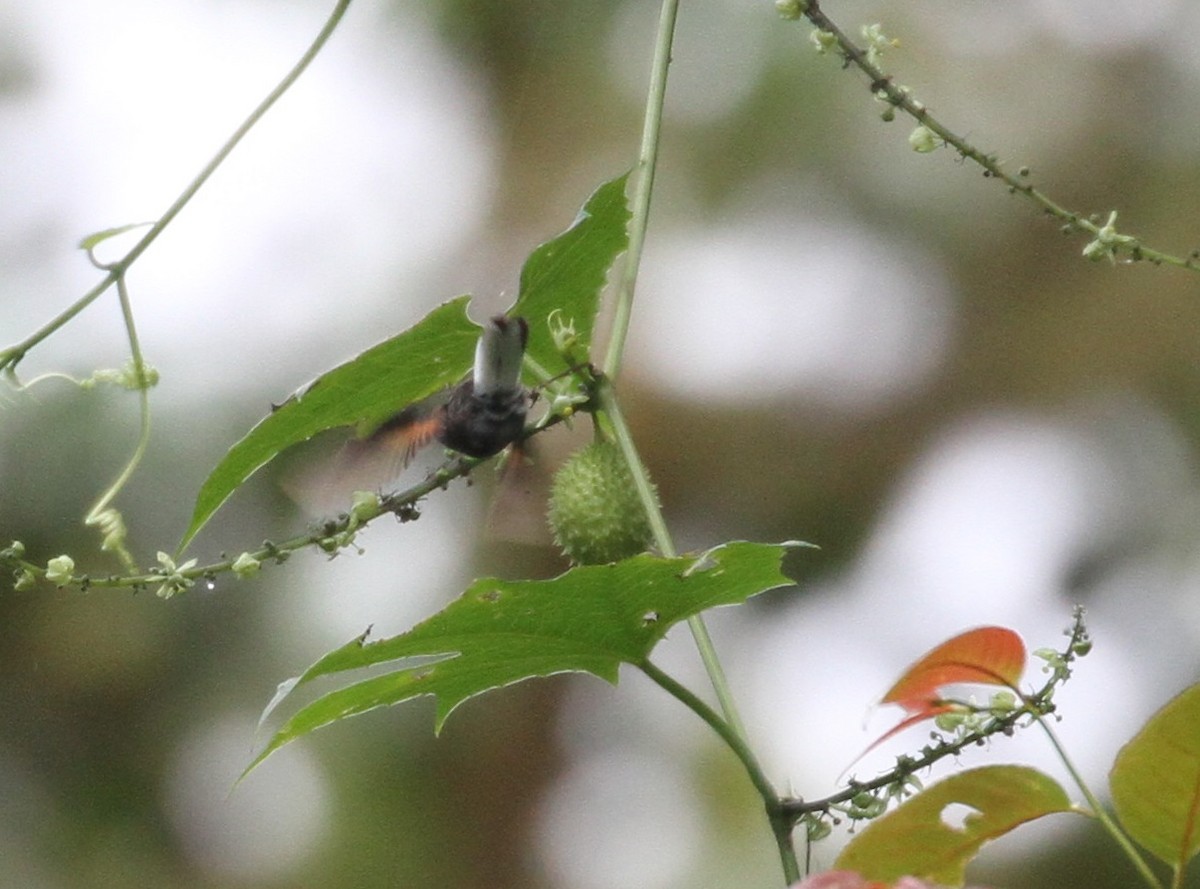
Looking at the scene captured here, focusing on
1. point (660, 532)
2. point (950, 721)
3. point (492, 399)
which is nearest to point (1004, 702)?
point (950, 721)

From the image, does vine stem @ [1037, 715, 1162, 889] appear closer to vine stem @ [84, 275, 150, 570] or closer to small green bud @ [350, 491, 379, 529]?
small green bud @ [350, 491, 379, 529]

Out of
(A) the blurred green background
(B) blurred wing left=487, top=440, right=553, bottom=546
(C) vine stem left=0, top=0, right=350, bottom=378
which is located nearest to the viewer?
(C) vine stem left=0, top=0, right=350, bottom=378

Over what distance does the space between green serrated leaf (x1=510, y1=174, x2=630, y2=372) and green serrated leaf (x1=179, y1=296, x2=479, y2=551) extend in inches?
1.4

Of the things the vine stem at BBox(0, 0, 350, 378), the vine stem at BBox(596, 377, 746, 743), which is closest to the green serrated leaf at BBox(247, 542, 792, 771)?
the vine stem at BBox(596, 377, 746, 743)

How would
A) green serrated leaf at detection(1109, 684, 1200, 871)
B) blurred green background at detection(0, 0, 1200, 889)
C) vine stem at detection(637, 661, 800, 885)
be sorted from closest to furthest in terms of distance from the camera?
1. green serrated leaf at detection(1109, 684, 1200, 871)
2. vine stem at detection(637, 661, 800, 885)
3. blurred green background at detection(0, 0, 1200, 889)

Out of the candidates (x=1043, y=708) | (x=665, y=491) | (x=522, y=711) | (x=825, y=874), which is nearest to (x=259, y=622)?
(x=522, y=711)

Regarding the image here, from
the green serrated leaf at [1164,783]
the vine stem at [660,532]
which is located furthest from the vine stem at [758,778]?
the green serrated leaf at [1164,783]

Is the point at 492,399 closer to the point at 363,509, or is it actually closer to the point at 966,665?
the point at 363,509

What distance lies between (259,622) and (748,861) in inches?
26.2

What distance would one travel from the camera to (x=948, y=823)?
15.9 inches

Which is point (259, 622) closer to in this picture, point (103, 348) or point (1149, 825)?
point (103, 348)

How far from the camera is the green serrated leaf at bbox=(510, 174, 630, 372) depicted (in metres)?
0.59

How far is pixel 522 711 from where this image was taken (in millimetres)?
1614

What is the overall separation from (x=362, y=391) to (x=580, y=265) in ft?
0.40
